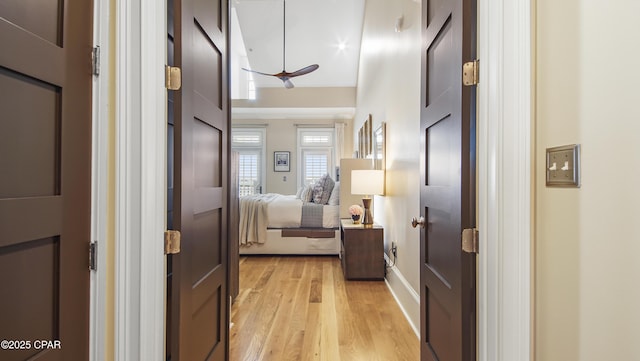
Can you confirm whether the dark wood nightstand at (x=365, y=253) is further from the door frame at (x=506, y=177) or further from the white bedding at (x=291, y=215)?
the door frame at (x=506, y=177)

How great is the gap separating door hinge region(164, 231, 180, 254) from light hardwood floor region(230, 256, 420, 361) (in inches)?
45.1

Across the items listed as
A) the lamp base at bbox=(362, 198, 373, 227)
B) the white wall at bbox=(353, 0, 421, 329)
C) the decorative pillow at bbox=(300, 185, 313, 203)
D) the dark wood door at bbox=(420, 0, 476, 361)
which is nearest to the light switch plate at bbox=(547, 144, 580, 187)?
the dark wood door at bbox=(420, 0, 476, 361)

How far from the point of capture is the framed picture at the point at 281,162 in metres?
7.93

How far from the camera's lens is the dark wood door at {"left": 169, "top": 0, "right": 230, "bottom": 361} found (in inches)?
43.4

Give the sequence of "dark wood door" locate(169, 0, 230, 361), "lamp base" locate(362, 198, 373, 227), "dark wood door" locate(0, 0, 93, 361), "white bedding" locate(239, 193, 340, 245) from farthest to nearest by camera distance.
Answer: "white bedding" locate(239, 193, 340, 245), "lamp base" locate(362, 198, 373, 227), "dark wood door" locate(169, 0, 230, 361), "dark wood door" locate(0, 0, 93, 361)

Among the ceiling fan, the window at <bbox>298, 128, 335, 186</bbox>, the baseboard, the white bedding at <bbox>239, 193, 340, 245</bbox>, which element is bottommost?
the baseboard

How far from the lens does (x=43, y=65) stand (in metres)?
0.81

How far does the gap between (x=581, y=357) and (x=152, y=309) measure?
4.34 ft

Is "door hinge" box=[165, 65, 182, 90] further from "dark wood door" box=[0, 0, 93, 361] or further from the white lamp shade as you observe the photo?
the white lamp shade

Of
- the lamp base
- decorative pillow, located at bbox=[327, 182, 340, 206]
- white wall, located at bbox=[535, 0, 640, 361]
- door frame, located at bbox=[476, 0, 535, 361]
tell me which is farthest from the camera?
decorative pillow, located at bbox=[327, 182, 340, 206]

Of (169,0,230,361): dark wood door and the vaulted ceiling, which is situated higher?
the vaulted ceiling

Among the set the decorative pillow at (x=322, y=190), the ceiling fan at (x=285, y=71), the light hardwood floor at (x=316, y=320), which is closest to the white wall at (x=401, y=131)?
the light hardwood floor at (x=316, y=320)

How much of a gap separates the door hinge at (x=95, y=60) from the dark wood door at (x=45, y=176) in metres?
0.02

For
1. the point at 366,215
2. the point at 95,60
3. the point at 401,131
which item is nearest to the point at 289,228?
the point at 366,215
